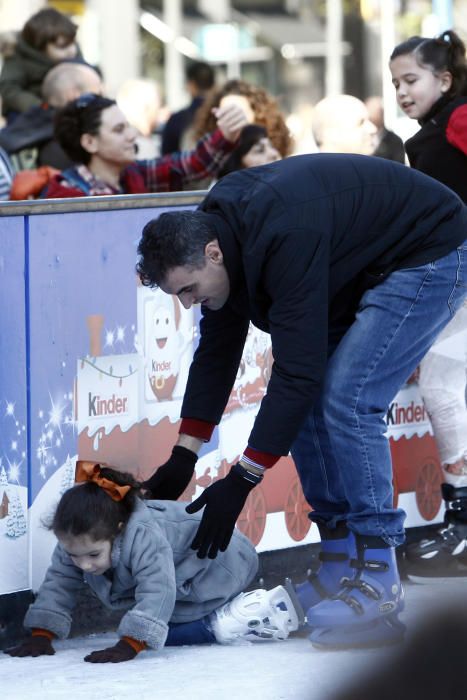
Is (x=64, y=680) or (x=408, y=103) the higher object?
(x=408, y=103)

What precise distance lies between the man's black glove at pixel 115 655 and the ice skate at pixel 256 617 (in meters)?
0.33

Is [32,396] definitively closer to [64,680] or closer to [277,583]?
[64,680]

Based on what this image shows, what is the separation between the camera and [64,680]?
129 inches

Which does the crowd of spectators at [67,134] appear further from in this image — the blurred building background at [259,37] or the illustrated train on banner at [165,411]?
the blurred building background at [259,37]

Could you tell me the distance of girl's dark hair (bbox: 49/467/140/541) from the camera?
341 cm

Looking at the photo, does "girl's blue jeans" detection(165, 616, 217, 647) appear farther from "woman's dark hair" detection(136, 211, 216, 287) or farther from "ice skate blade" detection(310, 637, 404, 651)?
"woman's dark hair" detection(136, 211, 216, 287)

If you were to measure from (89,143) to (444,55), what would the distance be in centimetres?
157

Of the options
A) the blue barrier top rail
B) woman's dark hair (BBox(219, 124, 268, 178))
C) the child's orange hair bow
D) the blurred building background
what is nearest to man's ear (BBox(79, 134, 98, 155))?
woman's dark hair (BBox(219, 124, 268, 178))

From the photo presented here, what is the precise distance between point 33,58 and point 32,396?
3455 millimetres

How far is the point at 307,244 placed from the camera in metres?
3.03

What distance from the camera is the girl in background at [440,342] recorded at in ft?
14.4

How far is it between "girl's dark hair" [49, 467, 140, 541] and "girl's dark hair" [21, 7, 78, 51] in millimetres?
3719

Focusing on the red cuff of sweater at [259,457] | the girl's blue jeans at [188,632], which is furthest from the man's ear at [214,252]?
the girl's blue jeans at [188,632]

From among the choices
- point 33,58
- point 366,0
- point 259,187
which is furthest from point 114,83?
point 259,187
